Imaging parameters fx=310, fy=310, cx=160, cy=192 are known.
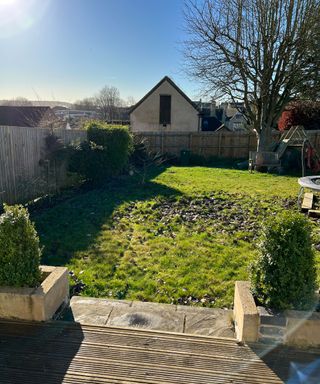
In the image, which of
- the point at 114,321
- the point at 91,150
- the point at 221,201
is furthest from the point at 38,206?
the point at 114,321

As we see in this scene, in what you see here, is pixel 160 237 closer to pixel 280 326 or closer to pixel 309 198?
pixel 280 326

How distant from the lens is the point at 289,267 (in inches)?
92.2

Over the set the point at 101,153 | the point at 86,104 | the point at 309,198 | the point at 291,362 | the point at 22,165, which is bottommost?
the point at 291,362

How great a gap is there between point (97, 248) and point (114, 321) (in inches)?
80.0

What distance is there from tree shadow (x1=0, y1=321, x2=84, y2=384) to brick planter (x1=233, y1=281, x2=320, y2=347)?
1282mm

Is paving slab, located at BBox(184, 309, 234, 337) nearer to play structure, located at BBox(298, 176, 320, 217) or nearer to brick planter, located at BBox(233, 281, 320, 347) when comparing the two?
brick planter, located at BBox(233, 281, 320, 347)

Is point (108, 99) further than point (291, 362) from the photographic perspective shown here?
Yes

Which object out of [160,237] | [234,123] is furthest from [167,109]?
[160,237]

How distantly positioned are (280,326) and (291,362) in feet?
0.77

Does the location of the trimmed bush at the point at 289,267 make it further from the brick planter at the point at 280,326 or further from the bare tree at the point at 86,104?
the bare tree at the point at 86,104

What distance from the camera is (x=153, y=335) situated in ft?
8.06

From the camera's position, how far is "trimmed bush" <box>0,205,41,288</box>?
254 centimetres

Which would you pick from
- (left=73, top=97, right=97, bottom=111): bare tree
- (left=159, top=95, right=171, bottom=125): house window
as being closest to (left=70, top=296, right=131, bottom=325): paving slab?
(left=159, top=95, right=171, bottom=125): house window

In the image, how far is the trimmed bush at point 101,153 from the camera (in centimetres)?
928
